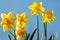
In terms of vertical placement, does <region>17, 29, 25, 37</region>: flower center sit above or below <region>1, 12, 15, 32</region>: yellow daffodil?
below

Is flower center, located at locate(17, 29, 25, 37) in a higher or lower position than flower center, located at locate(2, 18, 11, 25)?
lower

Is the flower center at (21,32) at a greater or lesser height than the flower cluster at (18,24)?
lesser

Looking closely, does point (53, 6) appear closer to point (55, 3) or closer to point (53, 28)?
point (55, 3)

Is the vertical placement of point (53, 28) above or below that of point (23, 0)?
below

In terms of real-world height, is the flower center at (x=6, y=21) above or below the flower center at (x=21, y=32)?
above

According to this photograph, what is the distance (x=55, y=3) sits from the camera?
1053 millimetres

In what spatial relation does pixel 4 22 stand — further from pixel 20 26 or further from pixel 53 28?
pixel 53 28

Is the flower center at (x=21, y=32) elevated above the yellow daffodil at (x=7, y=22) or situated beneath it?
situated beneath

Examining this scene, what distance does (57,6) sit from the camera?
1.05 m

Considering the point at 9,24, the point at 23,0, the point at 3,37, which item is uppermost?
the point at 23,0

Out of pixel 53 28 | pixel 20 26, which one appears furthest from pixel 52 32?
pixel 20 26

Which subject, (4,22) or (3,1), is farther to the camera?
(3,1)

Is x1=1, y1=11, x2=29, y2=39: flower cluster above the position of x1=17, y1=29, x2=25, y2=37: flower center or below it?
above

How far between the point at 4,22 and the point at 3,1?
1.27 ft
